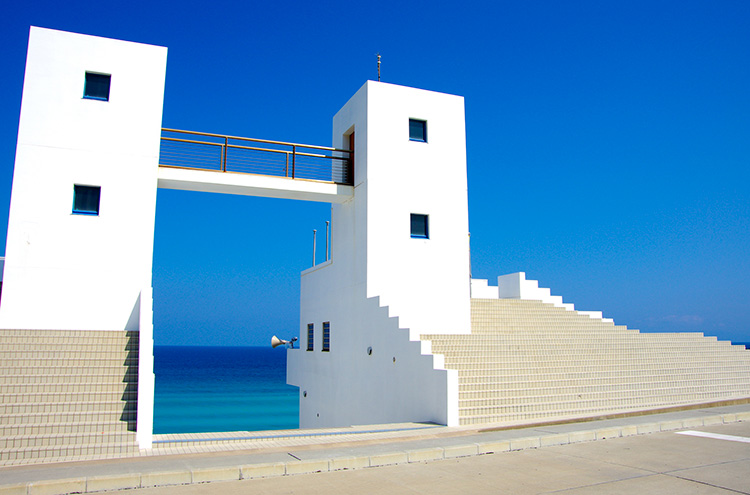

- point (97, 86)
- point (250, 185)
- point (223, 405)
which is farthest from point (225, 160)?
point (223, 405)

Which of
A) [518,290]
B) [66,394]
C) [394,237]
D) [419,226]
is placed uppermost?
[419,226]

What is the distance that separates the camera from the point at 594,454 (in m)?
7.48

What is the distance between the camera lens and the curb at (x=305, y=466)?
221 inches

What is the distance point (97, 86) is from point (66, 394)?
6.84 m

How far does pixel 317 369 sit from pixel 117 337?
277 inches

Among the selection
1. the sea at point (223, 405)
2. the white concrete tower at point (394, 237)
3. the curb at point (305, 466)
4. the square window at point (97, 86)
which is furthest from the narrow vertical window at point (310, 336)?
the sea at point (223, 405)

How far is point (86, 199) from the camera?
12.1m

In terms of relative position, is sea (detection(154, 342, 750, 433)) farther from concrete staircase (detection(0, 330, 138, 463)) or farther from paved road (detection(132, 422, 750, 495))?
paved road (detection(132, 422, 750, 495))

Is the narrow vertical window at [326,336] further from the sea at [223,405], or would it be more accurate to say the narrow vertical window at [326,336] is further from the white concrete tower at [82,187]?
the sea at [223,405]

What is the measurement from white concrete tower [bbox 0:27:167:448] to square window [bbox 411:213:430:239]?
6053mm

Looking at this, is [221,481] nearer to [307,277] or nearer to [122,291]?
[122,291]

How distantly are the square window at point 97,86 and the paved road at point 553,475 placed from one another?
9.37 meters

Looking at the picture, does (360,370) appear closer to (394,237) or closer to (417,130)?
(394,237)

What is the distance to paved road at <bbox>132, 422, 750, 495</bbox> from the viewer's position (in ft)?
19.0
